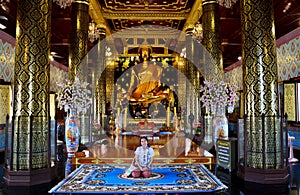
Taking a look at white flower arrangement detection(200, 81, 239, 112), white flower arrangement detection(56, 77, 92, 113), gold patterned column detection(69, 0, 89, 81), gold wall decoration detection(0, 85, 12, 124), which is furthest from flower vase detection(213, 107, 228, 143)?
gold wall decoration detection(0, 85, 12, 124)

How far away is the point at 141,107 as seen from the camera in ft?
56.5

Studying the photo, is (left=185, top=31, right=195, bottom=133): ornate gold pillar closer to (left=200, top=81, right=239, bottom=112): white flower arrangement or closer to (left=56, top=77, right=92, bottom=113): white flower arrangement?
(left=200, top=81, right=239, bottom=112): white flower arrangement

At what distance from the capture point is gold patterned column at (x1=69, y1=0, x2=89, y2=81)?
336 inches

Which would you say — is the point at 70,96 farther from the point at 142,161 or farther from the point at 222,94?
the point at 222,94

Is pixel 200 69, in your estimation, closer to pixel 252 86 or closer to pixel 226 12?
pixel 226 12

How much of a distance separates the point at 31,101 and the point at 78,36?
410 centimetres

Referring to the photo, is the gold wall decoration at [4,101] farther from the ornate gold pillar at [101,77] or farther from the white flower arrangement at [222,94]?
the white flower arrangement at [222,94]

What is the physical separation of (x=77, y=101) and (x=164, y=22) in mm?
8107

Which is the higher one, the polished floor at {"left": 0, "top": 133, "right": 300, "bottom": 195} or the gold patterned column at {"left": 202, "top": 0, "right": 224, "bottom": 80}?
the gold patterned column at {"left": 202, "top": 0, "right": 224, "bottom": 80}

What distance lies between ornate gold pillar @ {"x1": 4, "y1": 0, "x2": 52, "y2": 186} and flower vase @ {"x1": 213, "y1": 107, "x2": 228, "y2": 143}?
3785mm

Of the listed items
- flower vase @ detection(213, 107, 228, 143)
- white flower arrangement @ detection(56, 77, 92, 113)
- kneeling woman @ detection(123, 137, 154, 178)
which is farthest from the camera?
white flower arrangement @ detection(56, 77, 92, 113)

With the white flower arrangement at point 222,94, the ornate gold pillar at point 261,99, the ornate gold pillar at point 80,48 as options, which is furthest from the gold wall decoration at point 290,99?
the ornate gold pillar at point 80,48

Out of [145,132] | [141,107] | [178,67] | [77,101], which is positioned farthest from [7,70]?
[178,67]

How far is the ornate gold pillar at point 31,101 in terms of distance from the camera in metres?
4.99
